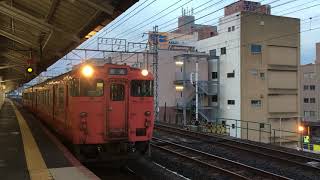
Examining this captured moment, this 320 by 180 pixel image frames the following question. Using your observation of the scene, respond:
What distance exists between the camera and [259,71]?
43.2m

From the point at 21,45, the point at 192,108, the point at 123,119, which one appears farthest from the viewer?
the point at 192,108

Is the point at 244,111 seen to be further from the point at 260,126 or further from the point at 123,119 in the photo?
the point at 123,119

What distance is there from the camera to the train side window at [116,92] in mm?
10570

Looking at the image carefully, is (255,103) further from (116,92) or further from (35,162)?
(35,162)

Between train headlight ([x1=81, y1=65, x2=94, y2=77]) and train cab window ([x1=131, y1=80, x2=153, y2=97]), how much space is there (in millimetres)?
1186

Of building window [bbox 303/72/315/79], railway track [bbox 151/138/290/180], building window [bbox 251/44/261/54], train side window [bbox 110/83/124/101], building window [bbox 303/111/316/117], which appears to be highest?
building window [bbox 251/44/261/54]

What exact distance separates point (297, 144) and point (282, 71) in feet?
27.3

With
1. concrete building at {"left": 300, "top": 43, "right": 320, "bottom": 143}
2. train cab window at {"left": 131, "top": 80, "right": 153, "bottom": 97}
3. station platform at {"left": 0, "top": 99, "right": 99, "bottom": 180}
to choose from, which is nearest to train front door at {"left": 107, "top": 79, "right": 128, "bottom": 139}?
train cab window at {"left": 131, "top": 80, "right": 153, "bottom": 97}

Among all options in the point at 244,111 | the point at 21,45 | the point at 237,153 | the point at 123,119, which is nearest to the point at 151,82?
the point at 123,119

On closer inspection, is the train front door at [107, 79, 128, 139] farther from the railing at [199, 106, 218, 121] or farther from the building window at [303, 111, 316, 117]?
the building window at [303, 111, 316, 117]

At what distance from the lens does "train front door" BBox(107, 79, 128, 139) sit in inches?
411

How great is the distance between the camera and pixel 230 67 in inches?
1742

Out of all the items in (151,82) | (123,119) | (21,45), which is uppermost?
(21,45)

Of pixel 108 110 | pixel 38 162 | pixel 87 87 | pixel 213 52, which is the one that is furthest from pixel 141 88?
pixel 213 52
